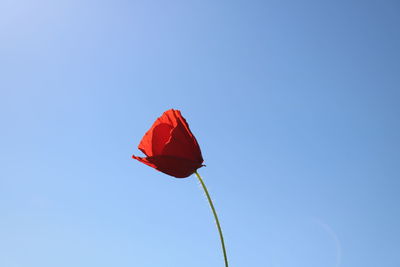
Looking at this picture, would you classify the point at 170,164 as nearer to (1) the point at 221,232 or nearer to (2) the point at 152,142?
(2) the point at 152,142

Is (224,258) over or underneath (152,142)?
underneath

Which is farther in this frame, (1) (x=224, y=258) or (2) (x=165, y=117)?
(2) (x=165, y=117)

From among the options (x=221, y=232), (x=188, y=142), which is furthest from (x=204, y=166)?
(x=221, y=232)

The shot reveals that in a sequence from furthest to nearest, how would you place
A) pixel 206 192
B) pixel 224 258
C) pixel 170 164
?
pixel 170 164 → pixel 206 192 → pixel 224 258

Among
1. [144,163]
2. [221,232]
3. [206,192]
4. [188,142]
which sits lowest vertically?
[221,232]

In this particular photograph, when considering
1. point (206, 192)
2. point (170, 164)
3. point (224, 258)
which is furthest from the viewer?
point (170, 164)
